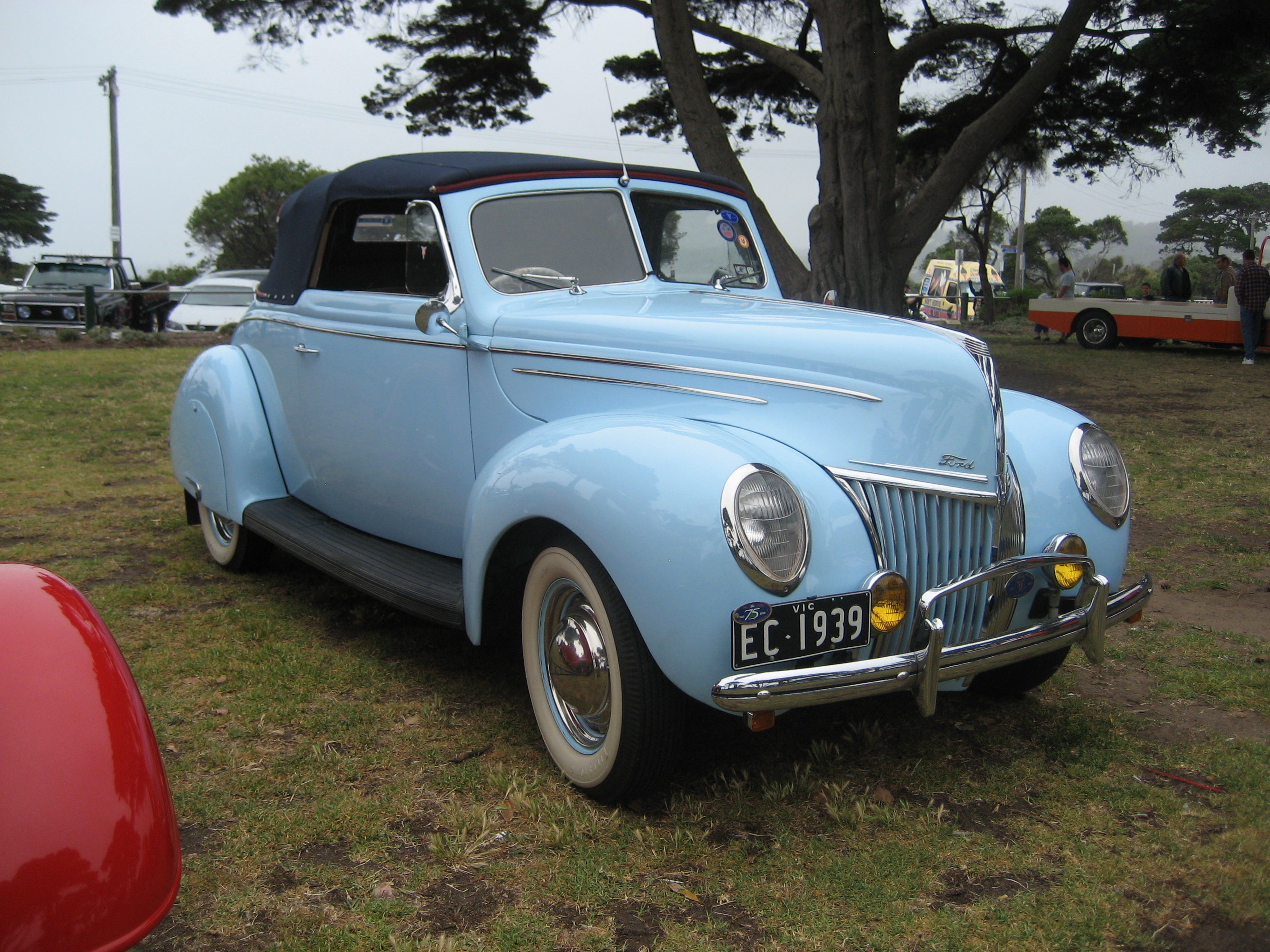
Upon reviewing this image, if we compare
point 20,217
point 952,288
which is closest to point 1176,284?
point 952,288

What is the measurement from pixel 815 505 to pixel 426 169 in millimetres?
2006

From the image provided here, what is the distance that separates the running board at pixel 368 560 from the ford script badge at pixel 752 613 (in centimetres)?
110

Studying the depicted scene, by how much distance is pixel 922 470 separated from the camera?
2547mm

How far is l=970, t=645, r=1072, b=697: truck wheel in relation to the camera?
3.16 metres

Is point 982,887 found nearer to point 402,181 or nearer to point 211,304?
point 402,181

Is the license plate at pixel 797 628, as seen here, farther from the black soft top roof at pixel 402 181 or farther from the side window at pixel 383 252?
the black soft top roof at pixel 402 181

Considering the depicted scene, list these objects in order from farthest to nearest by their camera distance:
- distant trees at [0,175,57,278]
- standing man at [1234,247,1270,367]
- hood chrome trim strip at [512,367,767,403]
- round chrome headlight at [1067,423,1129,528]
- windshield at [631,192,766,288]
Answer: distant trees at [0,175,57,278], standing man at [1234,247,1270,367], windshield at [631,192,766,288], round chrome headlight at [1067,423,1129,528], hood chrome trim strip at [512,367,767,403]

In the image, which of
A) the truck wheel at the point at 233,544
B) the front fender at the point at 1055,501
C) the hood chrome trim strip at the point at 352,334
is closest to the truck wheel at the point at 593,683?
the hood chrome trim strip at the point at 352,334

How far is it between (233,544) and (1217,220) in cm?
2944

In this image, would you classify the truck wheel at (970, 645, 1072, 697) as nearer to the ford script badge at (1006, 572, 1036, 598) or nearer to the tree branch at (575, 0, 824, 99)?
the ford script badge at (1006, 572, 1036, 598)

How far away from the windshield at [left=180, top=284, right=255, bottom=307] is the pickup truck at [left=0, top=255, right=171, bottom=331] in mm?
453

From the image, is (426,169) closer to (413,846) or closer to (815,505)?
(815,505)

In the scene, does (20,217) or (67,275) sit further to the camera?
(20,217)

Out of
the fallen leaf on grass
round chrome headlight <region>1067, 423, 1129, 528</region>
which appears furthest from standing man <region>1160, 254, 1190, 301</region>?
the fallen leaf on grass
